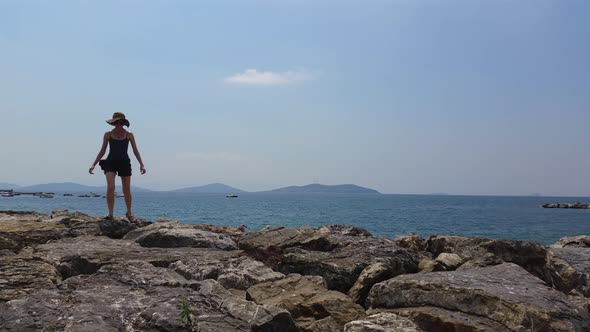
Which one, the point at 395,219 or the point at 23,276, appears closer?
the point at 23,276

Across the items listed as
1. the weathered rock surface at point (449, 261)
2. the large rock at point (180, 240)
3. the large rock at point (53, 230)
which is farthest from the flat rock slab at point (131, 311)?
the large rock at point (53, 230)

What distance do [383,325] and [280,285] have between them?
2092 mm

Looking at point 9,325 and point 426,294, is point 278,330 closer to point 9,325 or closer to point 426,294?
point 426,294

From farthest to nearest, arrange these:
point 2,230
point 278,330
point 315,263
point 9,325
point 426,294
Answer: point 2,230
point 315,263
point 426,294
point 278,330
point 9,325

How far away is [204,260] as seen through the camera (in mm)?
8234

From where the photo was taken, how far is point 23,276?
6684 mm

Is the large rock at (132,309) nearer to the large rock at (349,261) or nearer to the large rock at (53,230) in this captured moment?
the large rock at (349,261)

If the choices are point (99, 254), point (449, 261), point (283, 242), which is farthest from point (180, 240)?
point (449, 261)

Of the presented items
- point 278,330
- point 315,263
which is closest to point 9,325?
point 278,330

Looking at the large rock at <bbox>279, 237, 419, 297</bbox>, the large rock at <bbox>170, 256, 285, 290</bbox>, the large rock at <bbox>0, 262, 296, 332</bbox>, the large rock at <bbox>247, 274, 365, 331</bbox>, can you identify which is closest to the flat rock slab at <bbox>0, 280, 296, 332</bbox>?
the large rock at <bbox>0, 262, 296, 332</bbox>

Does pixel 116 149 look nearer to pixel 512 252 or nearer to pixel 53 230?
pixel 53 230

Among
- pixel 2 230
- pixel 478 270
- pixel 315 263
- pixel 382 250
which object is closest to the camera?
pixel 478 270

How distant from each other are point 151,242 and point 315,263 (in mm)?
3980

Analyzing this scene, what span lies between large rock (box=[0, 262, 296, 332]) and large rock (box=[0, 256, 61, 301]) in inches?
18.7
